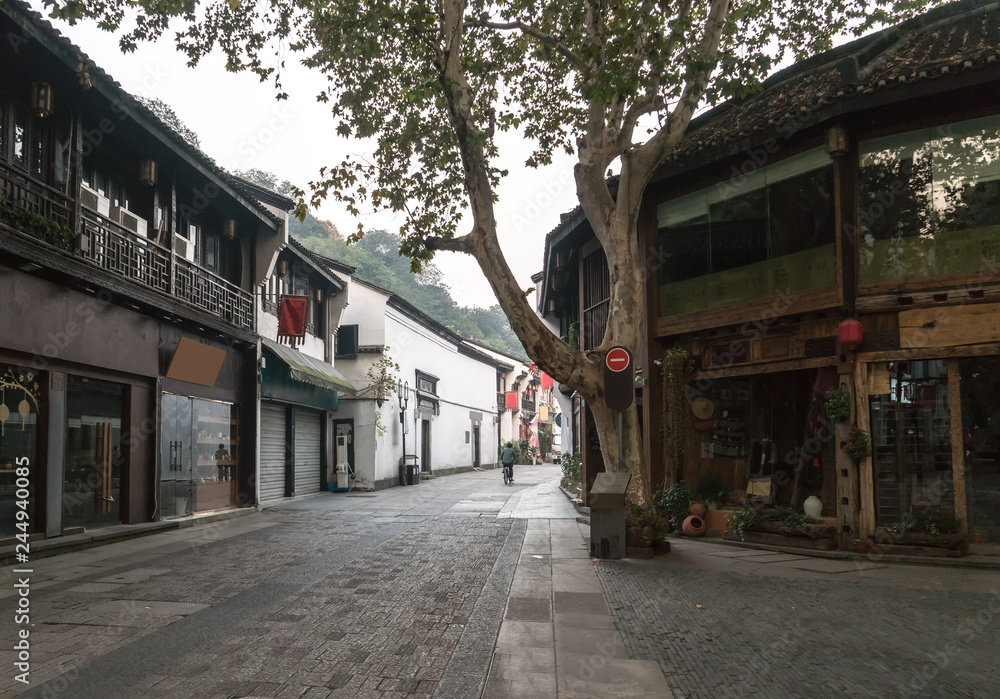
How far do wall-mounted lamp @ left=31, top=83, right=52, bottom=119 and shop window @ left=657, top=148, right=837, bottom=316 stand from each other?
9.81m

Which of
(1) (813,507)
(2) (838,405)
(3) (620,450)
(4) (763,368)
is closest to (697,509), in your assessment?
(1) (813,507)

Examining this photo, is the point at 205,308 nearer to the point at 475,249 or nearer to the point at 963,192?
the point at 475,249

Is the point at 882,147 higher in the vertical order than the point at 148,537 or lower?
higher

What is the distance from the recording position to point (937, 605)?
6938mm

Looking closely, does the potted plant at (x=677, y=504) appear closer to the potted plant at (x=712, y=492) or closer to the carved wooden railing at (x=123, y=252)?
the potted plant at (x=712, y=492)

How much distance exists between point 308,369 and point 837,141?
13.9 meters

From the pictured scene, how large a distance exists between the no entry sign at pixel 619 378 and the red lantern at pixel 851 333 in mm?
2995

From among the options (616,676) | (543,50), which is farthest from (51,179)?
(616,676)

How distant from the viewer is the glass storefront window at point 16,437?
31.2 ft

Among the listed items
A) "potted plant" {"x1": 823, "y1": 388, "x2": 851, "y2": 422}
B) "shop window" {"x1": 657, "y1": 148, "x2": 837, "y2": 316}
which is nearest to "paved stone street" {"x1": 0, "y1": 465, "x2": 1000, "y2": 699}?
"potted plant" {"x1": 823, "y1": 388, "x2": 851, "y2": 422}

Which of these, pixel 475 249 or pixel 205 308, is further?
pixel 205 308

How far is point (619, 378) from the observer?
9641mm

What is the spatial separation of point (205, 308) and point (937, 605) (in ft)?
43.7

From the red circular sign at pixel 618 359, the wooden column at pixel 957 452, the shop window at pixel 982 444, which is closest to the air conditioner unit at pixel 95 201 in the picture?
the red circular sign at pixel 618 359
